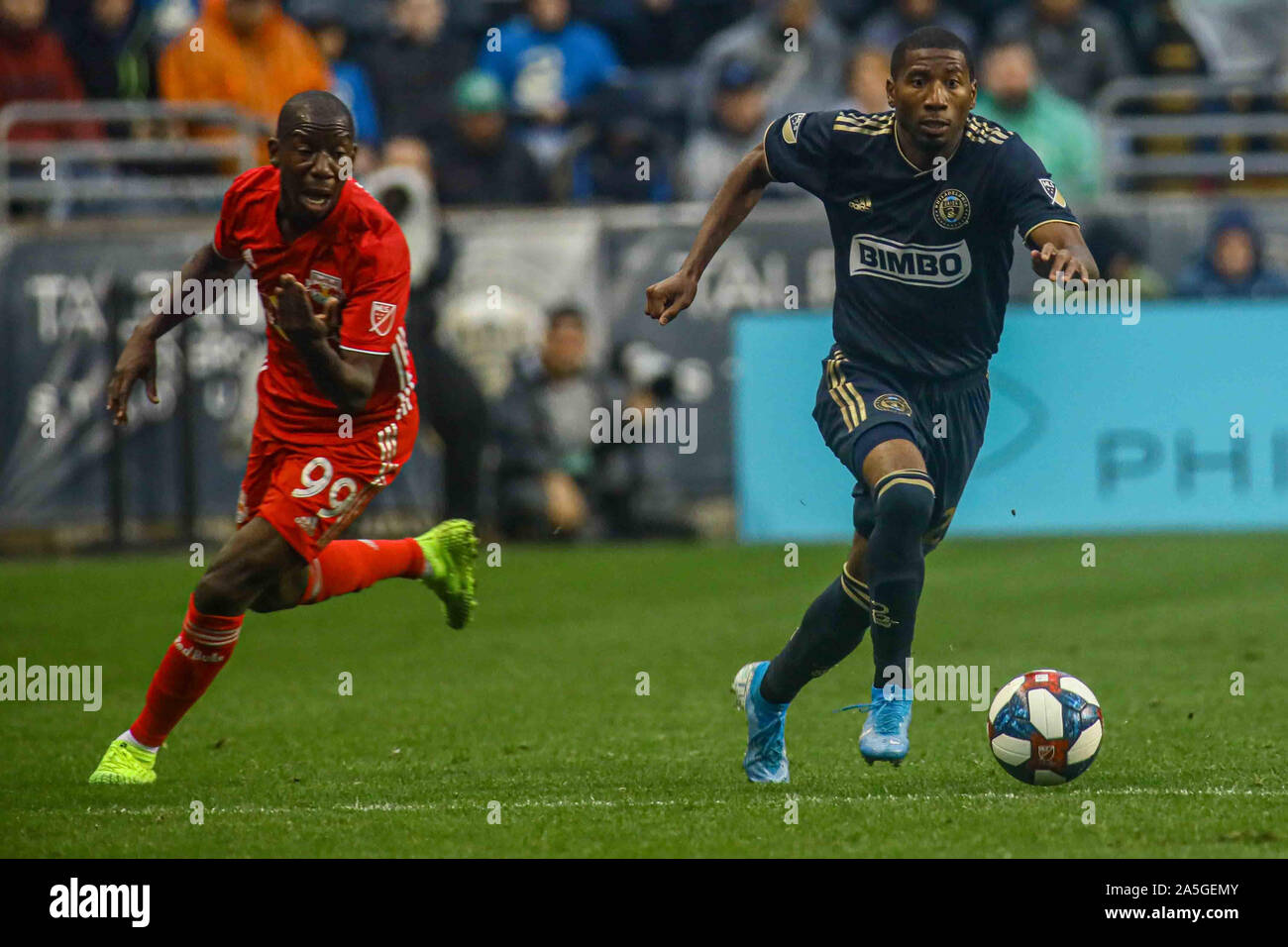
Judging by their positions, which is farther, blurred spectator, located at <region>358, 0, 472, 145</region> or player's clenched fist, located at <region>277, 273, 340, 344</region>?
blurred spectator, located at <region>358, 0, 472, 145</region>

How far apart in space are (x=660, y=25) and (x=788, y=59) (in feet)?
6.53

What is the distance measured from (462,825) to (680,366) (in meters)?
9.55

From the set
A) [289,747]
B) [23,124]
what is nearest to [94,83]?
[23,124]

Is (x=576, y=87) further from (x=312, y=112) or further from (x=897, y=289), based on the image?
(x=897, y=289)

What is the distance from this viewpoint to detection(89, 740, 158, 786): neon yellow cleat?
22.5ft

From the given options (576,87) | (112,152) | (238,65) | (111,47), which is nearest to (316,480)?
(112,152)

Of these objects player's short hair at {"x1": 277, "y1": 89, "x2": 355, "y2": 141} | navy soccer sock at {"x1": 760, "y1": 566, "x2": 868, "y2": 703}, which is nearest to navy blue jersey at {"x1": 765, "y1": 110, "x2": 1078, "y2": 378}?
navy soccer sock at {"x1": 760, "y1": 566, "x2": 868, "y2": 703}

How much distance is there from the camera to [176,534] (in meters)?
15.2

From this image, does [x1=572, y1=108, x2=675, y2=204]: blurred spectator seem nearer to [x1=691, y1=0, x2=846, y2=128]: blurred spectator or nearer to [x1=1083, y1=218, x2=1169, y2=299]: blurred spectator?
[x1=691, y1=0, x2=846, y2=128]: blurred spectator

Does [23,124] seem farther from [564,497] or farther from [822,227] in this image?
[822,227]

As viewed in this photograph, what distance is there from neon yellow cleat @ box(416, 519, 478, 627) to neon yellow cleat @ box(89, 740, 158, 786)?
1.43 m

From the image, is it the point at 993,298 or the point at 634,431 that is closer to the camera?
the point at 993,298

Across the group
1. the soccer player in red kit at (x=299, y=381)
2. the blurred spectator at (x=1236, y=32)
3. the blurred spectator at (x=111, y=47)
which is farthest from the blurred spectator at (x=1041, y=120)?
the soccer player in red kit at (x=299, y=381)

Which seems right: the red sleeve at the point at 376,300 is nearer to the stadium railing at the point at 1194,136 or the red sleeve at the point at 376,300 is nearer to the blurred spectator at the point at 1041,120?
the blurred spectator at the point at 1041,120
